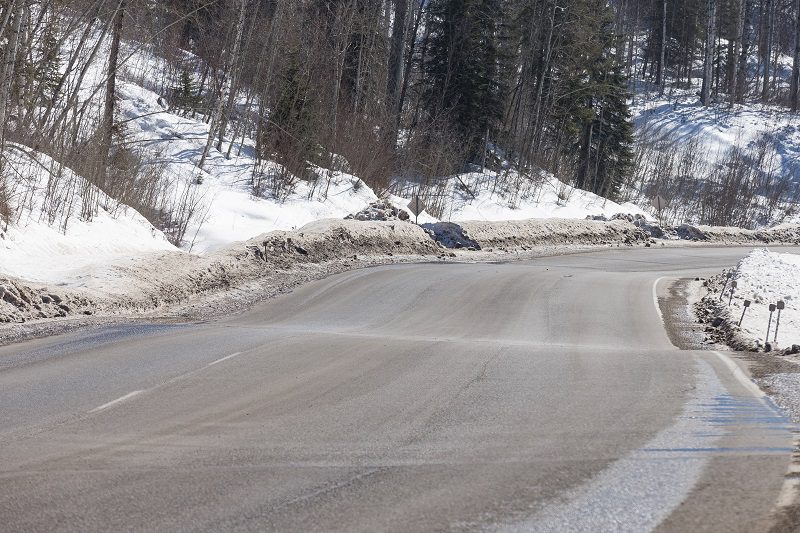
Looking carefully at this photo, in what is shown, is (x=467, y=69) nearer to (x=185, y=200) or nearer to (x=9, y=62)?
(x=185, y=200)

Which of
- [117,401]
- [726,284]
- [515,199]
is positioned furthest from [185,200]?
[515,199]

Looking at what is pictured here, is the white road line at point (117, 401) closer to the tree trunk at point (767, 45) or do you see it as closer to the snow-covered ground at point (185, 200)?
the snow-covered ground at point (185, 200)

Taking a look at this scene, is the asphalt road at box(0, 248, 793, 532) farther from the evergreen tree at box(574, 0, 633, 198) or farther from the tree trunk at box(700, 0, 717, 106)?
the tree trunk at box(700, 0, 717, 106)

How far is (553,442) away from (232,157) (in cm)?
2907

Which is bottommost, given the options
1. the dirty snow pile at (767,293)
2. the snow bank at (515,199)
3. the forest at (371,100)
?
the dirty snow pile at (767,293)

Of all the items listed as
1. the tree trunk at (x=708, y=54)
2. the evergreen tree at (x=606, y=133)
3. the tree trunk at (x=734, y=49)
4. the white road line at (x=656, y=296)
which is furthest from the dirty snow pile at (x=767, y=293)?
the tree trunk at (x=734, y=49)

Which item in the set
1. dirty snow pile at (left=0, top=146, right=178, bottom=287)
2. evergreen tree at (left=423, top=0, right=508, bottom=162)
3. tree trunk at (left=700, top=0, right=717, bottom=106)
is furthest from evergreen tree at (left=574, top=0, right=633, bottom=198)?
dirty snow pile at (left=0, top=146, right=178, bottom=287)

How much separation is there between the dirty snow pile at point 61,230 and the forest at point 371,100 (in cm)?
32

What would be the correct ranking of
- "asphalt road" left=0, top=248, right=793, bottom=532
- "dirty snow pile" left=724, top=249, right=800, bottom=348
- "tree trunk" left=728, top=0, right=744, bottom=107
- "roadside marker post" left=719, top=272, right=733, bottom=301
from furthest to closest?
1. "tree trunk" left=728, top=0, right=744, bottom=107
2. "roadside marker post" left=719, top=272, right=733, bottom=301
3. "dirty snow pile" left=724, top=249, right=800, bottom=348
4. "asphalt road" left=0, top=248, right=793, bottom=532

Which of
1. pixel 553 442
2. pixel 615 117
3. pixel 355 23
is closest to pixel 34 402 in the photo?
pixel 553 442

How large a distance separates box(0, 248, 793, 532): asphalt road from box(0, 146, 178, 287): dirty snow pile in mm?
4043

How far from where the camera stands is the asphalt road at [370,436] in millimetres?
5188

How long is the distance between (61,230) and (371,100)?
29.4 meters

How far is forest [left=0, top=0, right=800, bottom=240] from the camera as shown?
23391 mm
